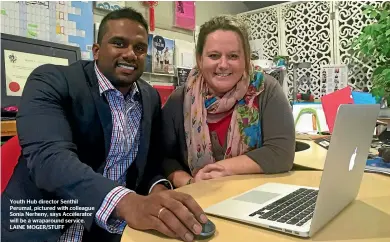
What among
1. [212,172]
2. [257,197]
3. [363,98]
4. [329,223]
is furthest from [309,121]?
[329,223]

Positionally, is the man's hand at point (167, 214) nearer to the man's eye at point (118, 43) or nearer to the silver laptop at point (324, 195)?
the silver laptop at point (324, 195)

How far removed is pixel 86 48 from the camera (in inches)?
81.6

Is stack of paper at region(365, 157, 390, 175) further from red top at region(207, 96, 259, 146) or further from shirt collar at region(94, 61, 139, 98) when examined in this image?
shirt collar at region(94, 61, 139, 98)

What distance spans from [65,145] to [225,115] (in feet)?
2.27

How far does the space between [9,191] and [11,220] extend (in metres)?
0.09

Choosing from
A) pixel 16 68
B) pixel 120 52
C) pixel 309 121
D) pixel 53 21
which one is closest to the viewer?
pixel 120 52

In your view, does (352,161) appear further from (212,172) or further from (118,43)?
(118,43)

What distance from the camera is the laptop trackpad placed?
792 millimetres

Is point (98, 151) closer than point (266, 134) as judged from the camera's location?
Yes

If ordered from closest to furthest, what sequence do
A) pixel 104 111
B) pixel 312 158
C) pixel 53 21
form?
pixel 104 111 < pixel 312 158 < pixel 53 21

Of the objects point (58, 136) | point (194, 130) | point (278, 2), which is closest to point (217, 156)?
point (194, 130)

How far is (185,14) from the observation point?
2826mm

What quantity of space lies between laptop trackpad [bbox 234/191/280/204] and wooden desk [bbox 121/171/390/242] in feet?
0.15

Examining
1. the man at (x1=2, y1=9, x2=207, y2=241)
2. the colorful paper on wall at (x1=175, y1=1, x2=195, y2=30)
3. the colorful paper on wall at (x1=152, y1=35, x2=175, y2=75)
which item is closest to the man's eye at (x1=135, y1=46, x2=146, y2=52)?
the man at (x1=2, y1=9, x2=207, y2=241)
